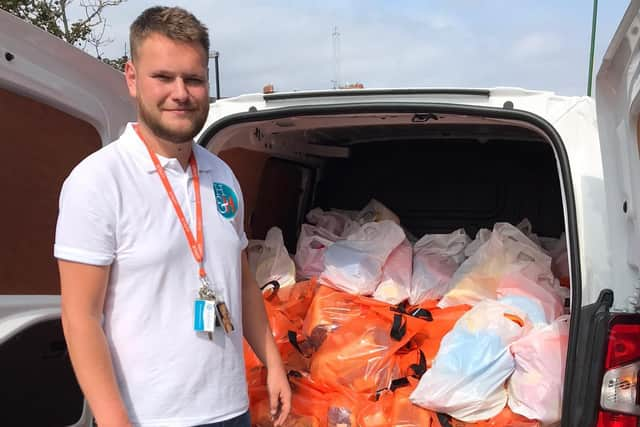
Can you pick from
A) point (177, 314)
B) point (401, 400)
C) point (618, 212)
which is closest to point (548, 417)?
point (401, 400)

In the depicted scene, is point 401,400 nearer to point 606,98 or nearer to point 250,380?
point 250,380

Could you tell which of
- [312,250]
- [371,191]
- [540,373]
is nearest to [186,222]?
[540,373]

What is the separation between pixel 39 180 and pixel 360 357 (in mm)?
1384

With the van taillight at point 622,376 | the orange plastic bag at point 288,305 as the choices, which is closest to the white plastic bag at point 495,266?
the orange plastic bag at point 288,305

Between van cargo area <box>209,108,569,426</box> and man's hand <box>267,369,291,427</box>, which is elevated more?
van cargo area <box>209,108,569,426</box>

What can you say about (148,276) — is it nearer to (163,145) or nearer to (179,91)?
(163,145)

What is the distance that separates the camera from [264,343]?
1.86 meters

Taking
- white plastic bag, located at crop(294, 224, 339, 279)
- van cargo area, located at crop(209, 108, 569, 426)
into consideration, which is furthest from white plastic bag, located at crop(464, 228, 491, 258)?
white plastic bag, located at crop(294, 224, 339, 279)

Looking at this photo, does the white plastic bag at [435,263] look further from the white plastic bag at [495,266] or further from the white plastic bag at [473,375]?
the white plastic bag at [473,375]

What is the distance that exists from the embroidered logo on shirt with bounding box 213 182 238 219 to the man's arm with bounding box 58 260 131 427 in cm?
37

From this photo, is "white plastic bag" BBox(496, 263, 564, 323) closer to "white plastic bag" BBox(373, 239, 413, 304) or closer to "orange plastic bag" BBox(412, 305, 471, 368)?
"orange plastic bag" BBox(412, 305, 471, 368)

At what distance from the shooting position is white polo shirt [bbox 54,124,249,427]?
137 cm

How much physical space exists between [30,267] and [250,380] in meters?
0.98

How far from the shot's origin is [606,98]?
1.75 m
